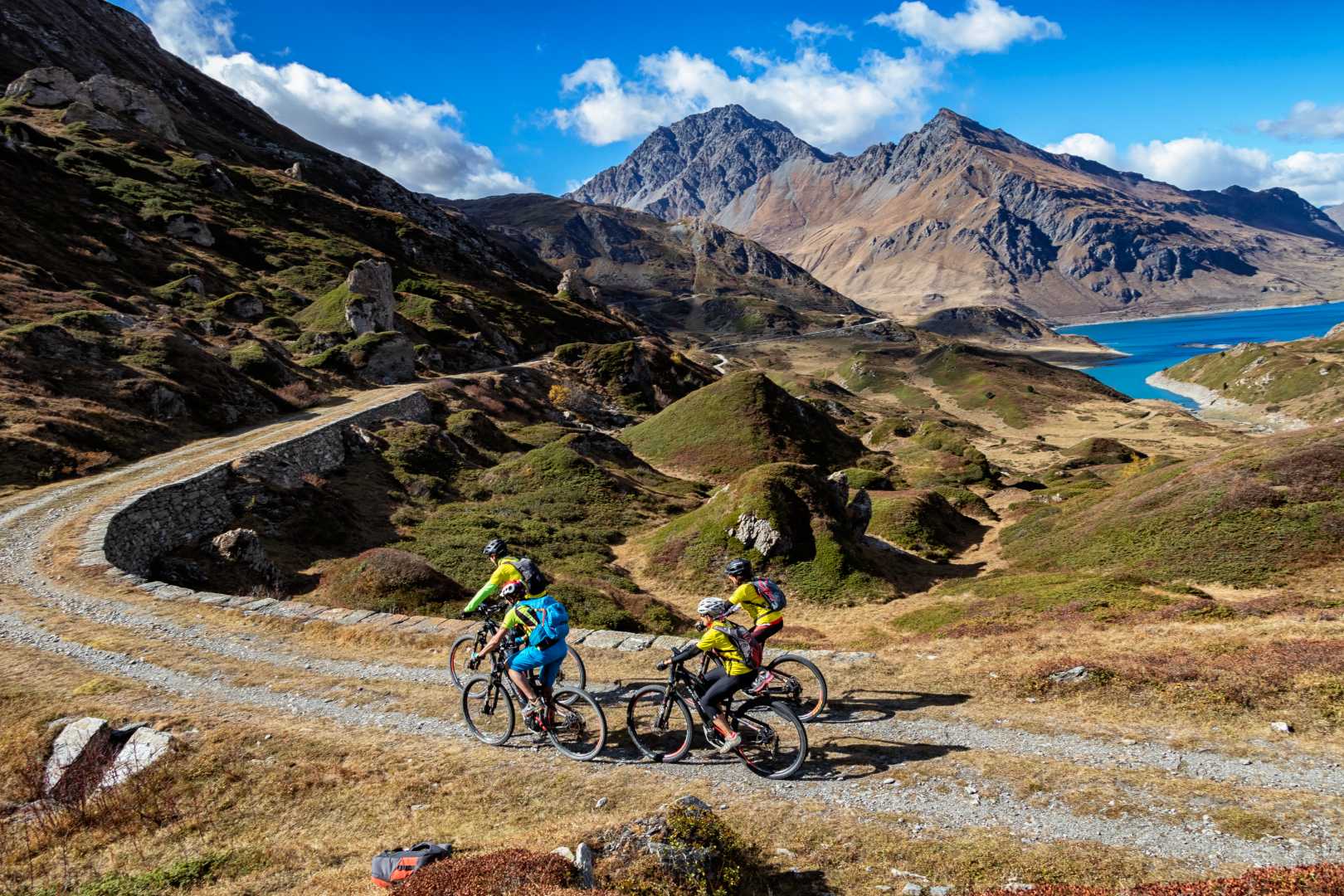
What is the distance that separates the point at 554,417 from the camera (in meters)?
74.4

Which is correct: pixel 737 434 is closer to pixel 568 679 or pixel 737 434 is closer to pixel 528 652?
pixel 568 679

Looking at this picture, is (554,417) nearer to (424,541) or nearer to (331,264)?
(424,541)

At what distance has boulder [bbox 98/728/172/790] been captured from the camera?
40.7 ft

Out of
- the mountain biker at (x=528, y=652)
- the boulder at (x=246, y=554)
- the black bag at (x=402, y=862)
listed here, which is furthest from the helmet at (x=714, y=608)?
the boulder at (x=246, y=554)

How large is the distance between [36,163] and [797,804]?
125 meters

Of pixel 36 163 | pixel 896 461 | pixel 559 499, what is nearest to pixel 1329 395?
pixel 896 461

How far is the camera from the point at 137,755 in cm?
1275

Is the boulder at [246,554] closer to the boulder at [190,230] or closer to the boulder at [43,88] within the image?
the boulder at [190,230]

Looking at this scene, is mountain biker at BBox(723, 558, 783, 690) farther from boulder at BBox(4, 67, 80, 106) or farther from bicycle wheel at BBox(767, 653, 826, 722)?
boulder at BBox(4, 67, 80, 106)

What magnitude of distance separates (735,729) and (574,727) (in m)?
3.27

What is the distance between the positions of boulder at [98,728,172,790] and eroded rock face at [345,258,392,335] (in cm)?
6466

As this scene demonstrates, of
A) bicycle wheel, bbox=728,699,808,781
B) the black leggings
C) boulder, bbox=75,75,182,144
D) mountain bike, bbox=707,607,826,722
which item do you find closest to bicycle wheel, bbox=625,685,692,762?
the black leggings

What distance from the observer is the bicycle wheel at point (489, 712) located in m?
13.2

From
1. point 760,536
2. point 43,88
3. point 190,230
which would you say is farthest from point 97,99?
point 760,536
